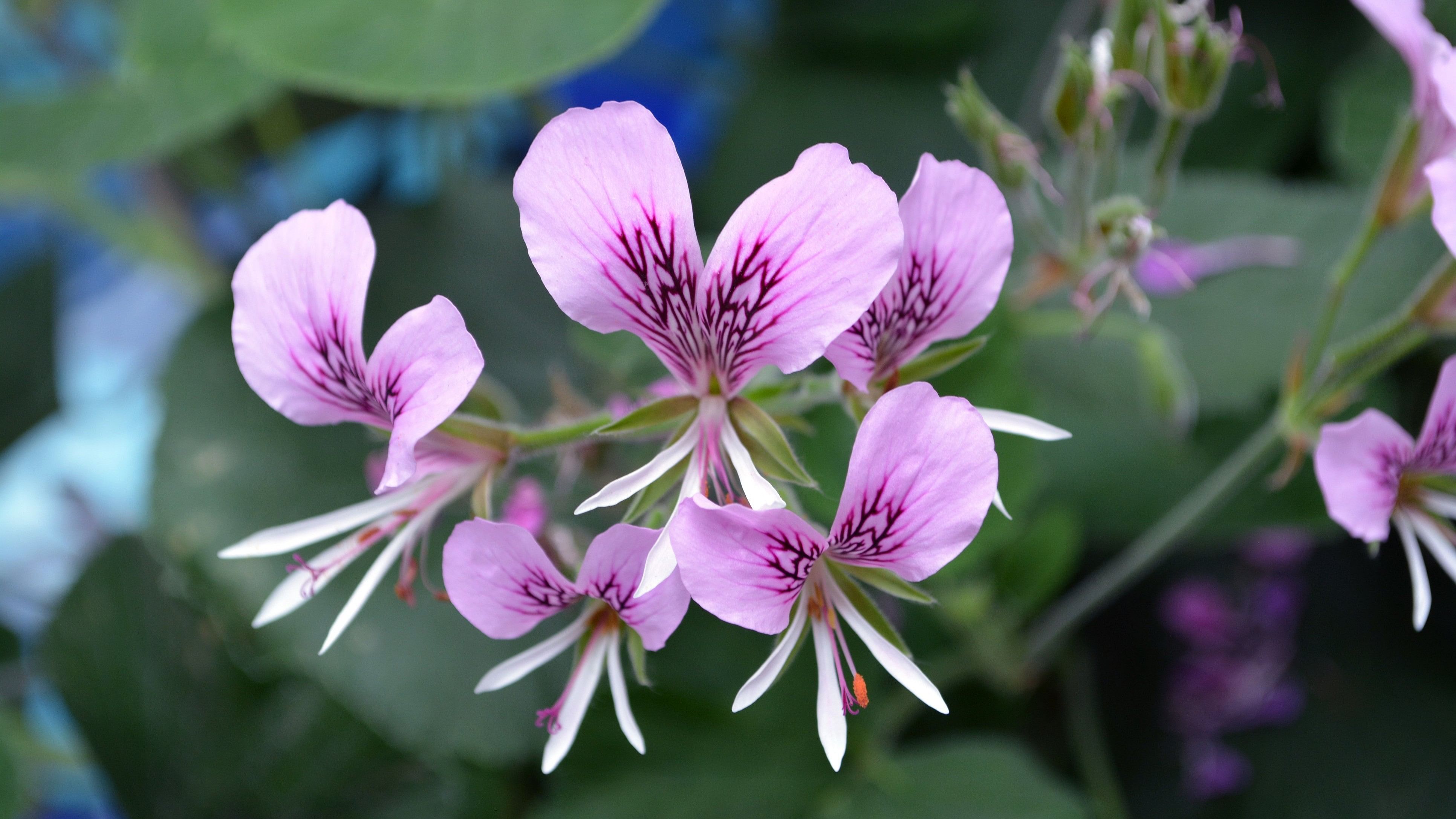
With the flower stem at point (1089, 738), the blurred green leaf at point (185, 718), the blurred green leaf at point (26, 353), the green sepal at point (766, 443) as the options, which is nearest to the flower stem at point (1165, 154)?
the green sepal at point (766, 443)

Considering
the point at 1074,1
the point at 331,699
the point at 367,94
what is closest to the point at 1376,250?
the point at 1074,1

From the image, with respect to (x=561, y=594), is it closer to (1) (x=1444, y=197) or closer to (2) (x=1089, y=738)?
(1) (x=1444, y=197)

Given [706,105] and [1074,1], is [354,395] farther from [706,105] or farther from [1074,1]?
[706,105]

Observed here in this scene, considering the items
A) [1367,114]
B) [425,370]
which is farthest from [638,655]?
[1367,114]

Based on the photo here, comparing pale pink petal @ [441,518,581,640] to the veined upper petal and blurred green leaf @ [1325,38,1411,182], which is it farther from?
blurred green leaf @ [1325,38,1411,182]

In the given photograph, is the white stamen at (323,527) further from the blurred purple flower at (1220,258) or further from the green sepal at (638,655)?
the blurred purple flower at (1220,258)
